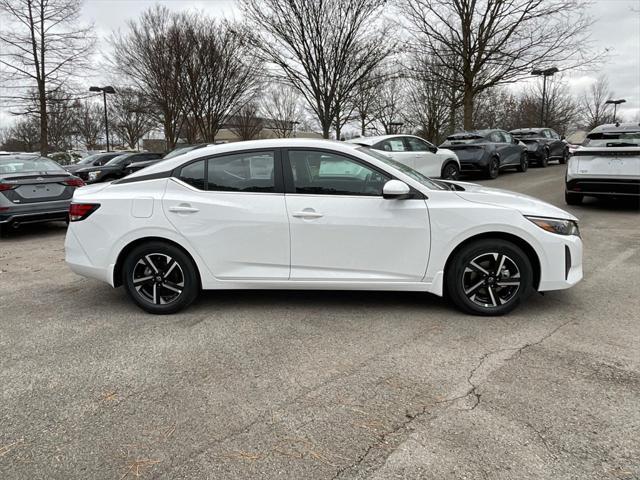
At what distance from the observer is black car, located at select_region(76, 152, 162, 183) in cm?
1598

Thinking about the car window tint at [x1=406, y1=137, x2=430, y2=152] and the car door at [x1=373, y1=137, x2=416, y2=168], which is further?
the car window tint at [x1=406, y1=137, x2=430, y2=152]

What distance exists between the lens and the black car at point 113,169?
16.0 meters

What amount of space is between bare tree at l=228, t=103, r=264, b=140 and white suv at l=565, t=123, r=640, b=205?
28.1m

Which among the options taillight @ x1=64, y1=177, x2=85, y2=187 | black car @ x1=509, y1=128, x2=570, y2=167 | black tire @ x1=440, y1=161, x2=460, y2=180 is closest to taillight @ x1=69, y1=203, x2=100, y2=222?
taillight @ x1=64, y1=177, x2=85, y2=187

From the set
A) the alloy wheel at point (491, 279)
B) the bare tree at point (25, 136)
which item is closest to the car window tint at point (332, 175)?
the alloy wheel at point (491, 279)

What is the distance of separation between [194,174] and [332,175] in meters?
1.25

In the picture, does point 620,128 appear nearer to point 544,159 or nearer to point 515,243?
point 515,243

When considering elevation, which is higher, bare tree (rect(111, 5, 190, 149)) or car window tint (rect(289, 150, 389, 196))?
bare tree (rect(111, 5, 190, 149))

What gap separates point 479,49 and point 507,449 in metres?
19.6

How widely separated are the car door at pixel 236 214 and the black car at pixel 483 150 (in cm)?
1190

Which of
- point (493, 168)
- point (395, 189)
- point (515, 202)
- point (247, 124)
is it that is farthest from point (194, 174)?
point (247, 124)

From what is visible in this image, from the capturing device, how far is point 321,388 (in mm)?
3047

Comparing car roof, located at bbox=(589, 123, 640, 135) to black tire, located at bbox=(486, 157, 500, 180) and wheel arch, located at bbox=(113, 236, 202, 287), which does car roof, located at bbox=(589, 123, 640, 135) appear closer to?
black tire, located at bbox=(486, 157, 500, 180)

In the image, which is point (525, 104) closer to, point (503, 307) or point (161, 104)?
point (161, 104)
